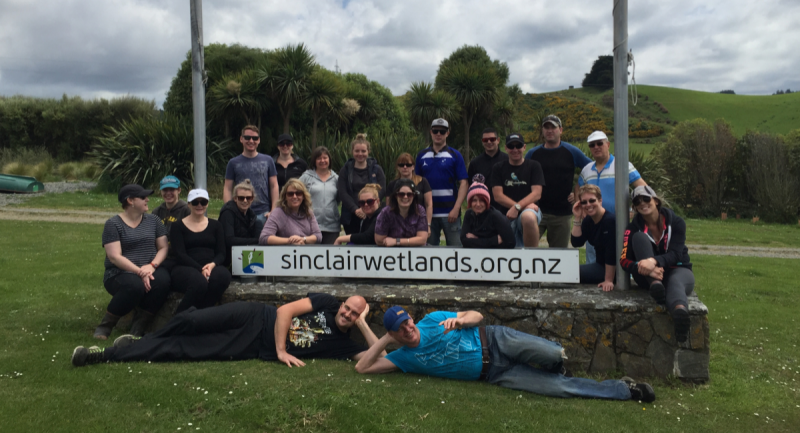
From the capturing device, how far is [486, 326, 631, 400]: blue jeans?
3906 mm

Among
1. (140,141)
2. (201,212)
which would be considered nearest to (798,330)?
(201,212)

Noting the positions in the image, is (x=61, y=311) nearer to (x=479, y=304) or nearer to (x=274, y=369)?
(x=274, y=369)

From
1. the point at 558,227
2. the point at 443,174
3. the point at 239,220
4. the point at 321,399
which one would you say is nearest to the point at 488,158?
the point at 443,174

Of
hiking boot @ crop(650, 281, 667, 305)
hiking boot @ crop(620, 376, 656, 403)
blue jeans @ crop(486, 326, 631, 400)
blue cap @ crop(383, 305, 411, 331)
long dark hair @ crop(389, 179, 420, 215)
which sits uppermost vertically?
long dark hair @ crop(389, 179, 420, 215)

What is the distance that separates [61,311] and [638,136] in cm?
5742

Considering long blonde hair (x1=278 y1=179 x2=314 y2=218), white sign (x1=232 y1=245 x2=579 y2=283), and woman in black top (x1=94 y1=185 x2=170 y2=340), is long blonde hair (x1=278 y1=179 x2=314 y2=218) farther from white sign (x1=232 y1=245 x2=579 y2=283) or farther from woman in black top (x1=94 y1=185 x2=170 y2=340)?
woman in black top (x1=94 y1=185 x2=170 y2=340)

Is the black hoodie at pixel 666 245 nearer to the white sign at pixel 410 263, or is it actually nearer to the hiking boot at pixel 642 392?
Result: the white sign at pixel 410 263

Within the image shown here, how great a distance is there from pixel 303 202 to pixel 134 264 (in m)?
1.65

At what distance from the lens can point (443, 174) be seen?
6.34 metres

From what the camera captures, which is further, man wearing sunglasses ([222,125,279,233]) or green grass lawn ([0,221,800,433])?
man wearing sunglasses ([222,125,279,233])

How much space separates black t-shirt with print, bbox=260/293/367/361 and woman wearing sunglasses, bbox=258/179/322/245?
1.00 m

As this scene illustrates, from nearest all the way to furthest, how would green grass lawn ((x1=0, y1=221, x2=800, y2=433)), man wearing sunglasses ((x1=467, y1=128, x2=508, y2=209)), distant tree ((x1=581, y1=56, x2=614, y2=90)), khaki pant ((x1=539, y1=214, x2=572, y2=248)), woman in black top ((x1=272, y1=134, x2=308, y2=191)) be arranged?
green grass lawn ((x1=0, y1=221, x2=800, y2=433)), khaki pant ((x1=539, y1=214, x2=572, y2=248)), man wearing sunglasses ((x1=467, y1=128, x2=508, y2=209)), woman in black top ((x1=272, y1=134, x2=308, y2=191)), distant tree ((x1=581, y1=56, x2=614, y2=90))

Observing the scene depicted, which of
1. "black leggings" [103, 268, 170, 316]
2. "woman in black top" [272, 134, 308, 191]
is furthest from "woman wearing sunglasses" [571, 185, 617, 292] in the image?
"black leggings" [103, 268, 170, 316]

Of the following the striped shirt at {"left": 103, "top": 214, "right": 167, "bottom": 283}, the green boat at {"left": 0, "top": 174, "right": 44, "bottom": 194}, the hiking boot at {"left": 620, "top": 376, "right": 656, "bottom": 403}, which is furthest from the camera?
the green boat at {"left": 0, "top": 174, "right": 44, "bottom": 194}
